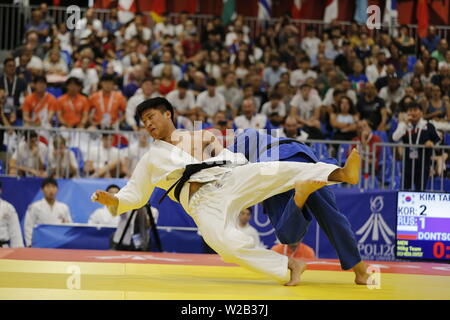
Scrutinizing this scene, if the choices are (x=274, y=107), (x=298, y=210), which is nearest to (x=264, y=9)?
(x=274, y=107)

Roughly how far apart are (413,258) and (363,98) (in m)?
4.64

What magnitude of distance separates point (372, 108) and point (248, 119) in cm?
219

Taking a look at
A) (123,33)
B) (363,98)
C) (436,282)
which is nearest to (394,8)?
(363,98)

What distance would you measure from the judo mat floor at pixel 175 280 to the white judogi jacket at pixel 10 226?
2.06m

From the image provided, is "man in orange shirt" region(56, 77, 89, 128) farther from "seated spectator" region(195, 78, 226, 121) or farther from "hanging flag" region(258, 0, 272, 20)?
"hanging flag" region(258, 0, 272, 20)

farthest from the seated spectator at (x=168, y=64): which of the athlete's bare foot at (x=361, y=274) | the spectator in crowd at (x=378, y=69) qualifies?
the athlete's bare foot at (x=361, y=274)

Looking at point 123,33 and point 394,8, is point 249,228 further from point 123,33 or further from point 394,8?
point 394,8

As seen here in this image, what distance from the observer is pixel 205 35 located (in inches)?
602

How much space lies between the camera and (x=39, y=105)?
11.0 m

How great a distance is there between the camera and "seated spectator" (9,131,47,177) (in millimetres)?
9805

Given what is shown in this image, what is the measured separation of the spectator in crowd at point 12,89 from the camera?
36.9ft

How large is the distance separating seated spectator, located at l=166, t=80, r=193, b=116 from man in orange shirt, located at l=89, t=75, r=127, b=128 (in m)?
0.86

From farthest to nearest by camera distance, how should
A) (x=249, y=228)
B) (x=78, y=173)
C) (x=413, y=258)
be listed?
(x=78, y=173) < (x=249, y=228) < (x=413, y=258)

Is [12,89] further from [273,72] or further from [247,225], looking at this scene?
[273,72]
